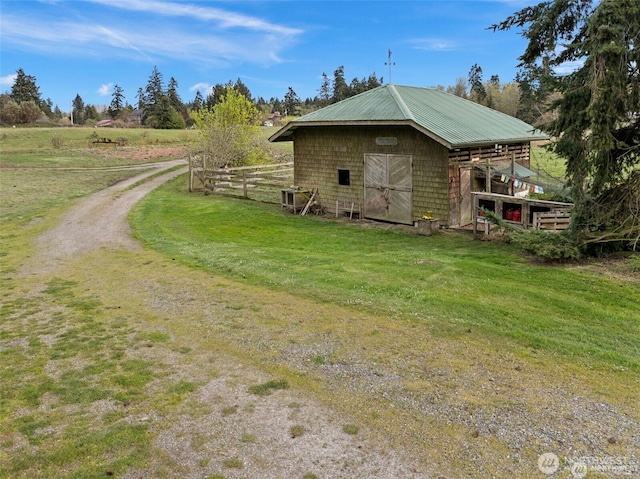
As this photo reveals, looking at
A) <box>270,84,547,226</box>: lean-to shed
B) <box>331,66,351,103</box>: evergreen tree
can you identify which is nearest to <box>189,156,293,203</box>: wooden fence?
<box>270,84,547,226</box>: lean-to shed

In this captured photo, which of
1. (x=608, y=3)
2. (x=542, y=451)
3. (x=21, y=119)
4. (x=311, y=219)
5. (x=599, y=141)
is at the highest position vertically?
(x=21, y=119)

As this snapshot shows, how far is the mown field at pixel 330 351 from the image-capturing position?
4.41 meters

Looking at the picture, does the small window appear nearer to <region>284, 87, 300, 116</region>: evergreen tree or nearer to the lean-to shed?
the lean-to shed

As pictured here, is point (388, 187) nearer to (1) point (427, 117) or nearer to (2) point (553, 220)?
(1) point (427, 117)

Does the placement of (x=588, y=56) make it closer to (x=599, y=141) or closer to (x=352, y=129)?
(x=599, y=141)

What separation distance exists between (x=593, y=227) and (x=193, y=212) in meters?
14.1

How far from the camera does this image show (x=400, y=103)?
52.3 feet

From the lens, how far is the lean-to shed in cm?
1470

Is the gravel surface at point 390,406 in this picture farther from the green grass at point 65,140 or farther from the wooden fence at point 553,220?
the green grass at point 65,140

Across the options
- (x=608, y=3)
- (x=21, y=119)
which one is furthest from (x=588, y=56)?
(x=21, y=119)

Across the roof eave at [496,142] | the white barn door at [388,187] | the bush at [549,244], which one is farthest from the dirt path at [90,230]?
the bush at [549,244]

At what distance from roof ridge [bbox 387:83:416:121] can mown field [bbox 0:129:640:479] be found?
14.1 ft

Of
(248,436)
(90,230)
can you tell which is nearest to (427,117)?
(90,230)

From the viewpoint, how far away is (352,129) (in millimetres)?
16844
